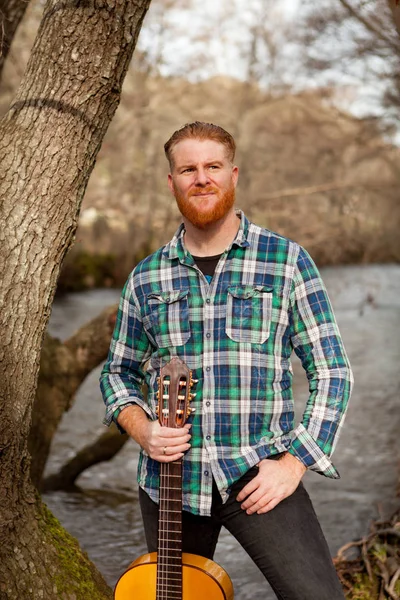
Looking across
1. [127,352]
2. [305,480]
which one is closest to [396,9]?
[127,352]

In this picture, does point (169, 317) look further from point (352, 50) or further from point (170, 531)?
point (352, 50)

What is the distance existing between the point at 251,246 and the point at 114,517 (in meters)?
4.31

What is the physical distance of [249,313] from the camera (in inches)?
106

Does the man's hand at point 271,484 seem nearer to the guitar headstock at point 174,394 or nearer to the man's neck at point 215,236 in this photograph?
the guitar headstock at point 174,394

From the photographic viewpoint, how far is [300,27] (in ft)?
48.3

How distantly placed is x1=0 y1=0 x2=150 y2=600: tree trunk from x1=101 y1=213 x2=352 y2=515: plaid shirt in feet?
1.48

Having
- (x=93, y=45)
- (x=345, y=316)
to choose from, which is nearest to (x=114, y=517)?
(x=93, y=45)

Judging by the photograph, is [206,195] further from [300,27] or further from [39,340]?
[300,27]

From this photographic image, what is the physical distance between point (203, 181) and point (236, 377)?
0.69m

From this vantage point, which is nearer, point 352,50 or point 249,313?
point 249,313

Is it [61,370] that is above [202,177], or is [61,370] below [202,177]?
below

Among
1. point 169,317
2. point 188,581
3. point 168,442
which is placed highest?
point 169,317

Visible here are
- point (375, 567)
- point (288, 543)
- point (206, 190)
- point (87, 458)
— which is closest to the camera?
point (288, 543)

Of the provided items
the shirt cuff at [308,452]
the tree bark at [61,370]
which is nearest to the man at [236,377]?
the shirt cuff at [308,452]
